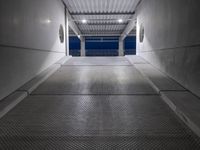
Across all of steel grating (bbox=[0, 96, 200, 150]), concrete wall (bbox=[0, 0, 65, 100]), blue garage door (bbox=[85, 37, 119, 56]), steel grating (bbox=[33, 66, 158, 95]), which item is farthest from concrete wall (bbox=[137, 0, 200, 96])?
blue garage door (bbox=[85, 37, 119, 56])

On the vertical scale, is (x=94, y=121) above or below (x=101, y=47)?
below

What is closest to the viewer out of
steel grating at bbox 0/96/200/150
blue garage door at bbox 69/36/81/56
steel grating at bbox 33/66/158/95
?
steel grating at bbox 0/96/200/150

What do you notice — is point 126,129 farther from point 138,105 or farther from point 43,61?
point 43,61

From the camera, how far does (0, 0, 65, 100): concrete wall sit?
13.1ft

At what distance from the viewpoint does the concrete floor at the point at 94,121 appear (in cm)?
246

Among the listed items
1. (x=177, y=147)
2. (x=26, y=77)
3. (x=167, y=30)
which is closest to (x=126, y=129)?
(x=177, y=147)

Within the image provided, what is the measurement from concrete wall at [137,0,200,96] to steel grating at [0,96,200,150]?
1.00 meters

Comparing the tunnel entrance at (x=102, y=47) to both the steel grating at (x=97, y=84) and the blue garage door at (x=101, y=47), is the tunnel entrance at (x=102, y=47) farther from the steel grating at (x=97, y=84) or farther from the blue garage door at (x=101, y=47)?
the steel grating at (x=97, y=84)

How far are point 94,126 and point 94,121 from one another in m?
0.19

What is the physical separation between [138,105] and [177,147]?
150cm

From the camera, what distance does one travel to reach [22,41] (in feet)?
16.1

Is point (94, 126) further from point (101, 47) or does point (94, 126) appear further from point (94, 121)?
point (101, 47)

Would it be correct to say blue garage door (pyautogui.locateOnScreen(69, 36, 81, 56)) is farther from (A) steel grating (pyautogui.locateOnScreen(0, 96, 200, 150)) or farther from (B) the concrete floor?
(A) steel grating (pyautogui.locateOnScreen(0, 96, 200, 150))

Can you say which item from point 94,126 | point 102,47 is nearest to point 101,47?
point 102,47
